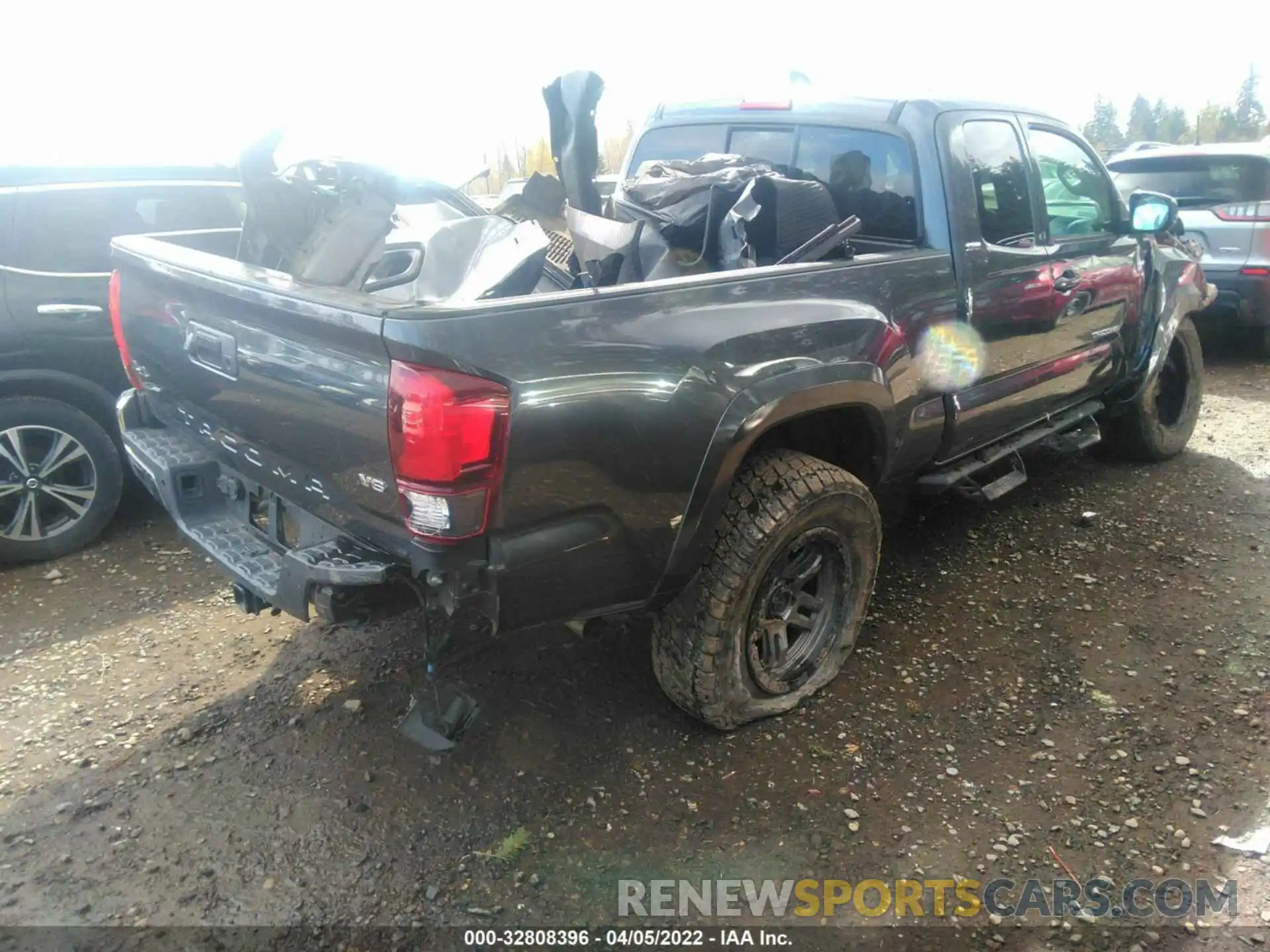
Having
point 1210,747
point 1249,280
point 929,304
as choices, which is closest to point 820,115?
point 929,304

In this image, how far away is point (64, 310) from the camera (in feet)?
13.5

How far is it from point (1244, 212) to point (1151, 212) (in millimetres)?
3862

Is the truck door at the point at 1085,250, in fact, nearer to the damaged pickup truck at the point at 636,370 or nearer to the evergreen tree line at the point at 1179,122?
the damaged pickup truck at the point at 636,370

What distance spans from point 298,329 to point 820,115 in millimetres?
2359

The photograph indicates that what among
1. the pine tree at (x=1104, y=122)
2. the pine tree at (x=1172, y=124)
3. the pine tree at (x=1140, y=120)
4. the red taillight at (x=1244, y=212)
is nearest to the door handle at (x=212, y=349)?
the red taillight at (x=1244, y=212)

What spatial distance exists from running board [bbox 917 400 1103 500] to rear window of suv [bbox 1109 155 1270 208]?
367 centimetres

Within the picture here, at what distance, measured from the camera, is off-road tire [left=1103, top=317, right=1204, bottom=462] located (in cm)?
508

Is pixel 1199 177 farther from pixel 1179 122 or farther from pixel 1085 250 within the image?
pixel 1179 122

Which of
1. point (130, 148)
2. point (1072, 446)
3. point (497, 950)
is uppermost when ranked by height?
point (130, 148)

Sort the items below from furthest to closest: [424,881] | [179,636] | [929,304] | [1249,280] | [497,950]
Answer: [1249,280]
[179,636]
[929,304]
[424,881]
[497,950]

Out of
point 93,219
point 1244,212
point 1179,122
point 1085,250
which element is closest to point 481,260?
point 93,219

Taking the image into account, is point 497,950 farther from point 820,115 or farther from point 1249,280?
point 1249,280

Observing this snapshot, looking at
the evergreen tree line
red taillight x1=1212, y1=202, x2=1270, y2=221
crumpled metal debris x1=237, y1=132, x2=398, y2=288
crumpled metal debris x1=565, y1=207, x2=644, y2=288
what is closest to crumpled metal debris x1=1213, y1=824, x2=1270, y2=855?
crumpled metal debris x1=565, y1=207, x2=644, y2=288

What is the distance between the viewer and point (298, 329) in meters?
2.27
